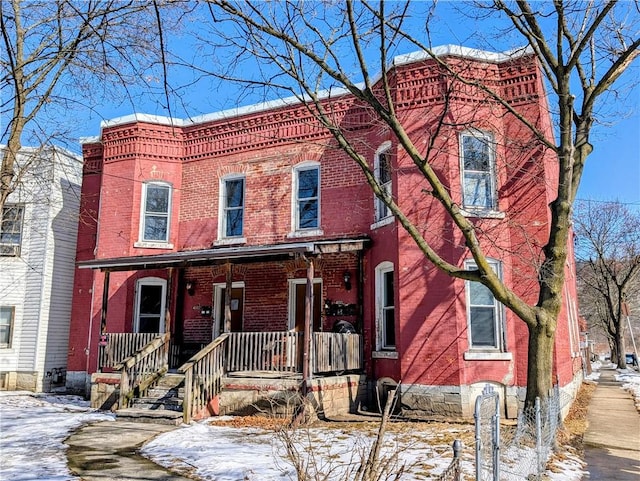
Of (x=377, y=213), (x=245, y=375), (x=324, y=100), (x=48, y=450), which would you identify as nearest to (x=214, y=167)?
(x=324, y=100)

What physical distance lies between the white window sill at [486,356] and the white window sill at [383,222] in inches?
137

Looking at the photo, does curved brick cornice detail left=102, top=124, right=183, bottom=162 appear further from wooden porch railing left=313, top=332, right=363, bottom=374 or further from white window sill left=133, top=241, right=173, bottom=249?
wooden porch railing left=313, top=332, right=363, bottom=374

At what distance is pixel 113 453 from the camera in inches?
302

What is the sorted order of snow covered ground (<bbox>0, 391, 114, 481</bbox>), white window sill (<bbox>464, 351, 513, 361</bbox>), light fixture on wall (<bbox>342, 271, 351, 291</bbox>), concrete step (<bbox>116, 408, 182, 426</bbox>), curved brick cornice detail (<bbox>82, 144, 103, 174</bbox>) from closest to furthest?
snow covered ground (<bbox>0, 391, 114, 481</bbox>) < concrete step (<bbox>116, 408, 182, 426</bbox>) < white window sill (<bbox>464, 351, 513, 361</bbox>) < light fixture on wall (<bbox>342, 271, 351, 291</bbox>) < curved brick cornice detail (<bbox>82, 144, 103, 174</bbox>)

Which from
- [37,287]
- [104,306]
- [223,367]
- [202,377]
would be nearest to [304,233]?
[223,367]

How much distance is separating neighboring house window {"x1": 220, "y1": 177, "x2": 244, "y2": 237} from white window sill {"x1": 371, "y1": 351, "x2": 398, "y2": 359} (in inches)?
208

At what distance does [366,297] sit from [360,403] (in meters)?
2.56

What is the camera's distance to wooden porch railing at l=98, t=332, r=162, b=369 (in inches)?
497

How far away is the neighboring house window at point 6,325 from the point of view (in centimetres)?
1641

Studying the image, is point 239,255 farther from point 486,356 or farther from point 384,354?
point 486,356

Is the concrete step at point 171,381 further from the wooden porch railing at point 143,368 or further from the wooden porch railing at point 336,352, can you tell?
the wooden porch railing at point 336,352

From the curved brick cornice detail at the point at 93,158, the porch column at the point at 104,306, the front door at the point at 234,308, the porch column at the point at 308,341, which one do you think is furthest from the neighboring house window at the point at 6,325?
the porch column at the point at 308,341

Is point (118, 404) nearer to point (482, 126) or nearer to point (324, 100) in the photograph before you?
point (324, 100)

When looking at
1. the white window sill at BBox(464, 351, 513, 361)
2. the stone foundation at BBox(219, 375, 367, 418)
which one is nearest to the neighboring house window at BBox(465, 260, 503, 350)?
the white window sill at BBox(464, 351, 513, 361)
